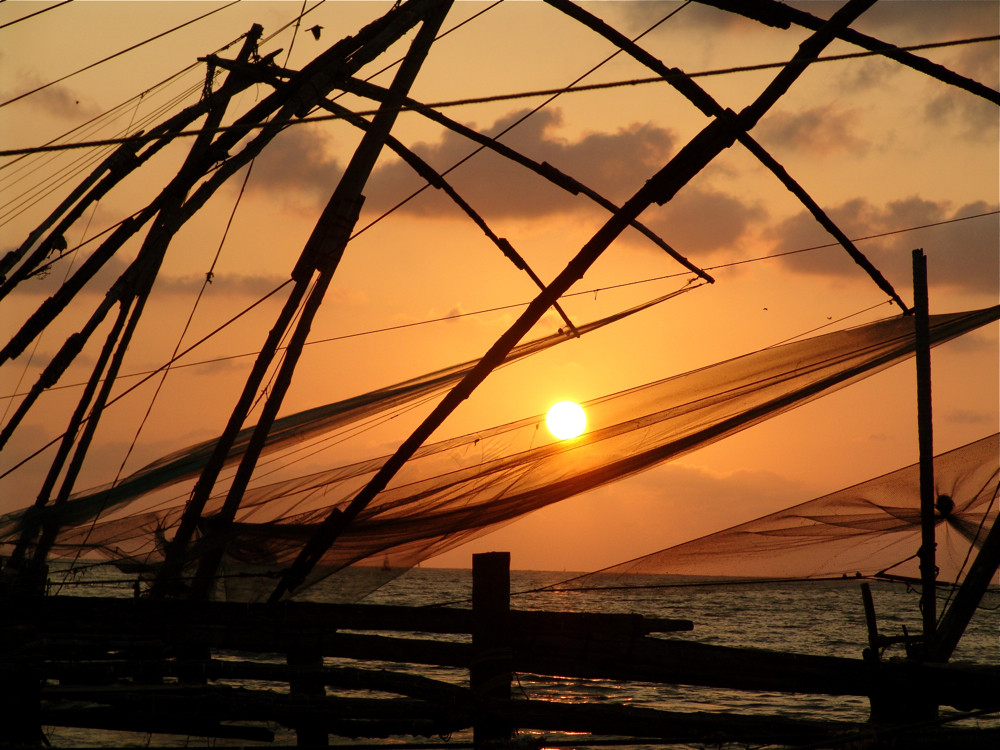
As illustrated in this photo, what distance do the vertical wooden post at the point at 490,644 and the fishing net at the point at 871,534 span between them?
1326mm

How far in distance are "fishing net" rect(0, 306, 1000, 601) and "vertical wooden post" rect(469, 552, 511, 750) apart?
878 mm

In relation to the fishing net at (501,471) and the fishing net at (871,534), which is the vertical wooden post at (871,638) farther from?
the fishing net at (501,471)

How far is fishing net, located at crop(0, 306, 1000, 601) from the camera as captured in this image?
609 centimetres

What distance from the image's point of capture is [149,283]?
8.97m

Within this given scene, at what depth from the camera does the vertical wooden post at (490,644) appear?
5.01 metres

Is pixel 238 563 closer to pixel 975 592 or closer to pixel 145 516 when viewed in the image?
pixel 145 516

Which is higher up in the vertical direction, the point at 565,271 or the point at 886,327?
the point at 886,327

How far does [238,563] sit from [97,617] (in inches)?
44.5

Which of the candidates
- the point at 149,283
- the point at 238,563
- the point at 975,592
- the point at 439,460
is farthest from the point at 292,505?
the point at 975,592

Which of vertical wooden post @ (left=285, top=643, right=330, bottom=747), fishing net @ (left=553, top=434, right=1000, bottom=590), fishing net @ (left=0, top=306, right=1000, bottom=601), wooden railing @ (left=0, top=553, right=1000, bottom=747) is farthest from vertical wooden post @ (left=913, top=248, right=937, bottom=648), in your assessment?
vertical wooden post @ (left=285, top=643, right=330, bottom=747)

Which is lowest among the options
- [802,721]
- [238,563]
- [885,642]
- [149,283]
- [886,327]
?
[802,721]

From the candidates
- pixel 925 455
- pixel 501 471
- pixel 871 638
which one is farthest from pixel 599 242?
pixel 871 638

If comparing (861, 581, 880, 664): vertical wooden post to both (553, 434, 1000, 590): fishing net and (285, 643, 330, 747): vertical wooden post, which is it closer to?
(553, 434, 1000, 590): fishing net

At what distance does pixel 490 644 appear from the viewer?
16.6 ft
